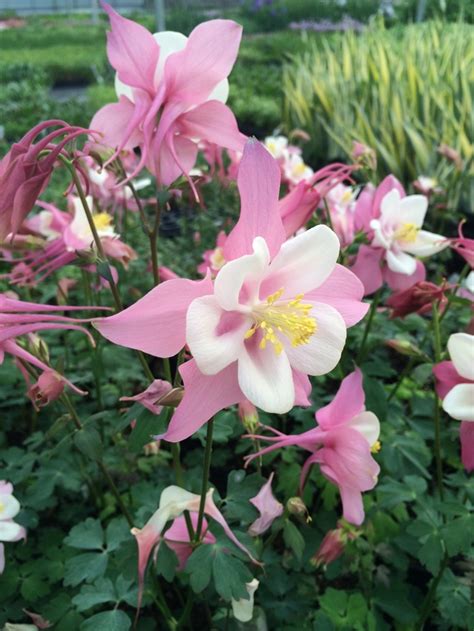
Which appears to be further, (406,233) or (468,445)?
(406,233)

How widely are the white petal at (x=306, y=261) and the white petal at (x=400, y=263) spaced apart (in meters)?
0.55

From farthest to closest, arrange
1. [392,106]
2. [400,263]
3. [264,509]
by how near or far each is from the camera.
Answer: [392,106], [400,263], [264,509]

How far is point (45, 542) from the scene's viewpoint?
121 cm

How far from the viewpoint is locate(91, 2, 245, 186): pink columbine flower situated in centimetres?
75

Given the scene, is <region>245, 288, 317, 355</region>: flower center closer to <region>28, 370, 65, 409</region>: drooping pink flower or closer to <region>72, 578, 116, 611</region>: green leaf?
<region>28, 370, 65, 409</region>: drooping pink flower

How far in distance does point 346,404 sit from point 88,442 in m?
0.35

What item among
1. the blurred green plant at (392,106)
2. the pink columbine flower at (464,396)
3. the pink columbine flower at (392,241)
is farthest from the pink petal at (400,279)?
the blurred green plant at (392,106)

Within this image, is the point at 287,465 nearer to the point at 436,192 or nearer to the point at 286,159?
the point at 286,159

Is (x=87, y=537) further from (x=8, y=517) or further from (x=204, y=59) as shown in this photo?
(x=204, y=59)

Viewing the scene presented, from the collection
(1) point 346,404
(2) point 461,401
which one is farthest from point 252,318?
(2) point 461,401

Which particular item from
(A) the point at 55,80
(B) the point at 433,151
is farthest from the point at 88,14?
(B) the point at 433,151

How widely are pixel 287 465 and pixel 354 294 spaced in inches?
29.8

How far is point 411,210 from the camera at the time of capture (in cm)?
120

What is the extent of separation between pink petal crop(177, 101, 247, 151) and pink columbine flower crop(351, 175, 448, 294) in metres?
0.43
